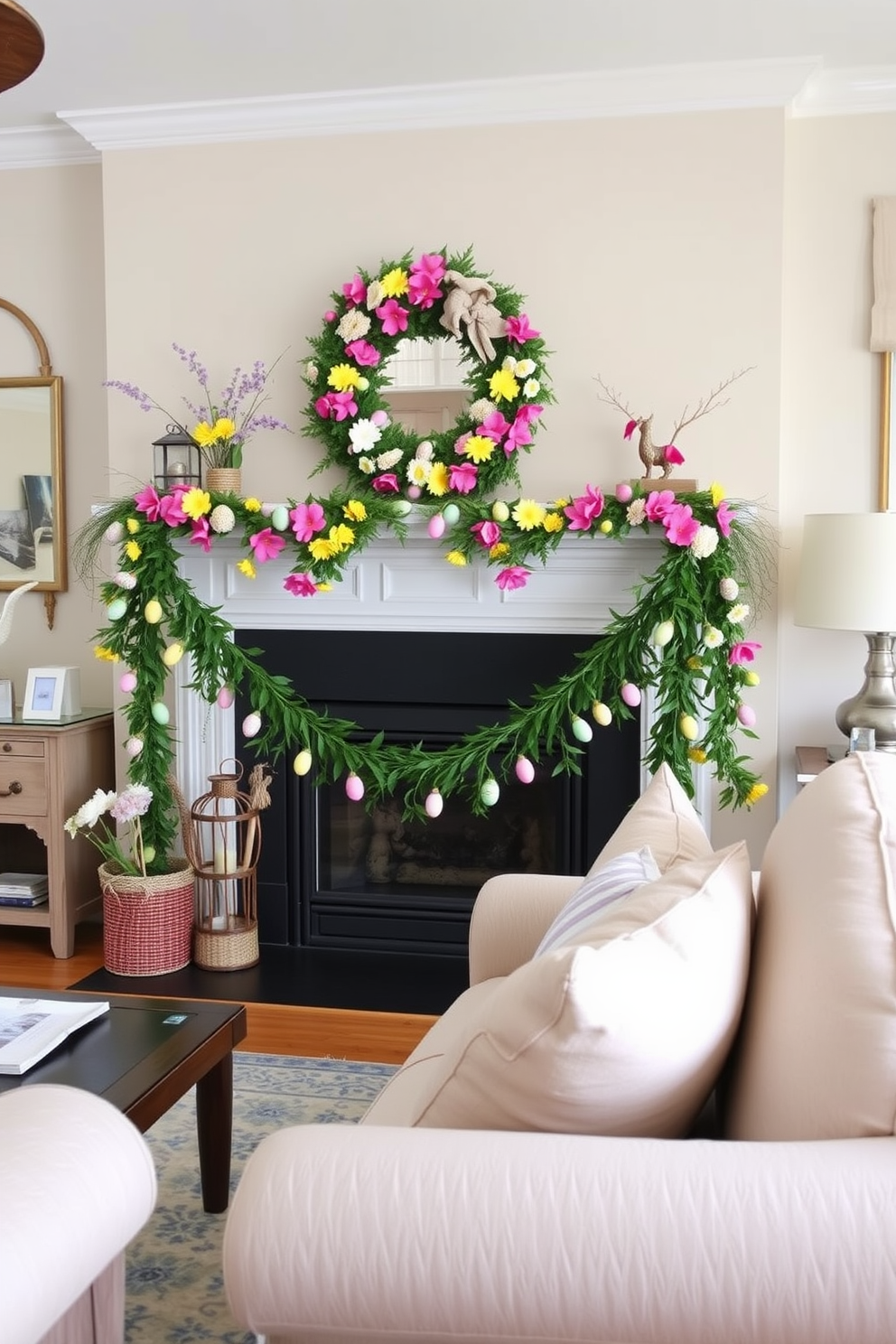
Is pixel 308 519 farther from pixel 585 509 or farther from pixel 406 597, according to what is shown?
pixel 585 509

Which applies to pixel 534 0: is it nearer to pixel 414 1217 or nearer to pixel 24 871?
pixel 414 1217

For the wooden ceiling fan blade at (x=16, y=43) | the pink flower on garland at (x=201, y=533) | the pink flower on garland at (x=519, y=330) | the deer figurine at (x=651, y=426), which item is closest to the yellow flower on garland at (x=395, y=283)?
the pink flower on garland at (x=519, y=330)

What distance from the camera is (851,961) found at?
1172 millimetres

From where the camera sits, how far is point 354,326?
360cm

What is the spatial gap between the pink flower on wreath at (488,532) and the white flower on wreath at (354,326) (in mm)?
672

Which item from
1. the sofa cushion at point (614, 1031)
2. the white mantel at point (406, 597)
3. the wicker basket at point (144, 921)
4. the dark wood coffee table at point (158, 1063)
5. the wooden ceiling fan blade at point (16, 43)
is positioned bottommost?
the wicker basket at point (144, 921)

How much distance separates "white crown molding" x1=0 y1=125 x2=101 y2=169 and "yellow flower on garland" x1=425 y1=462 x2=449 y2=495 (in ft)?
5.42

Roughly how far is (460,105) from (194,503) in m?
1.39

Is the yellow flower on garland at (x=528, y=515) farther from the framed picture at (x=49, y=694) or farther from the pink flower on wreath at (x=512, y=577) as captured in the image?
the framed picture at (x=49, y=694)

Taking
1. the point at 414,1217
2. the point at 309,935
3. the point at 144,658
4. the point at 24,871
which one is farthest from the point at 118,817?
the point at 414,1217

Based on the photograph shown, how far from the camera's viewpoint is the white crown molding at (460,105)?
3.46 metres

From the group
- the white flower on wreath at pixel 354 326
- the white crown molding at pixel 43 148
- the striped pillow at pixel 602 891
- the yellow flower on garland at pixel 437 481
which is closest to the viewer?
the striped pillow at pixel 602 891

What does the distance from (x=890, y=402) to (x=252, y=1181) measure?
10.4 feet

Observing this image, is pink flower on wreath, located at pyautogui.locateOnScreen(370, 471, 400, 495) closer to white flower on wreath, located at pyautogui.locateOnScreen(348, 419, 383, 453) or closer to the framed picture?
white flower on wreath, located at pyautogui.locateOnScreen(348, 419, 383, 453)
